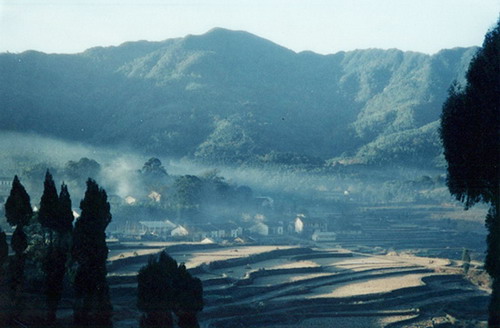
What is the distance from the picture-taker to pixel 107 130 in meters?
122

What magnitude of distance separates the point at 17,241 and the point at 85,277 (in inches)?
116

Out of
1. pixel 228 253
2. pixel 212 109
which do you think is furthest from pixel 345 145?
pixel 228 253

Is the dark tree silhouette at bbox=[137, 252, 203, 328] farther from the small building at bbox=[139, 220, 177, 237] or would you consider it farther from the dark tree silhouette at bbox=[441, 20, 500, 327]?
the small building at bbox=[139, 220, 177, 237]

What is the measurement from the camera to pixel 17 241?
18531 mm

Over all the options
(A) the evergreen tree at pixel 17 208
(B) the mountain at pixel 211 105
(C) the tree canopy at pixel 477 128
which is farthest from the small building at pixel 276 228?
(C) the tree canopy at pixel 477 128

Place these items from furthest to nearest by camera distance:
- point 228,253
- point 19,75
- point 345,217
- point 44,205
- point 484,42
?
point 19,75 < point 345,217 < point 228,253 < point 44,205 < point 484,42

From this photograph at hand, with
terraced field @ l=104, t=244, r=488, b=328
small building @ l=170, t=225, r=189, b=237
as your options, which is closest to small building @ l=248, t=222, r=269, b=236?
small building @ l=170, t=225, r=189, b=237

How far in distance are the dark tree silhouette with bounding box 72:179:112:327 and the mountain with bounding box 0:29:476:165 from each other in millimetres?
82514

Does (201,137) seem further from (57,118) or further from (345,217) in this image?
(345,217)

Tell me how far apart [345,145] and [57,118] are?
215 feet

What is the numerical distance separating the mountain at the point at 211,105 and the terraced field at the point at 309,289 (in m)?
60.5

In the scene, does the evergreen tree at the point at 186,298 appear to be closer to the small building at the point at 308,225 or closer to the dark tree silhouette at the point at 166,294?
the dark tree silhouette at the point at 166,294

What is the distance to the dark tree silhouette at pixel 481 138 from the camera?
16266 millimetres

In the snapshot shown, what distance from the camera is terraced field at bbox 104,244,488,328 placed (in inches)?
1069
